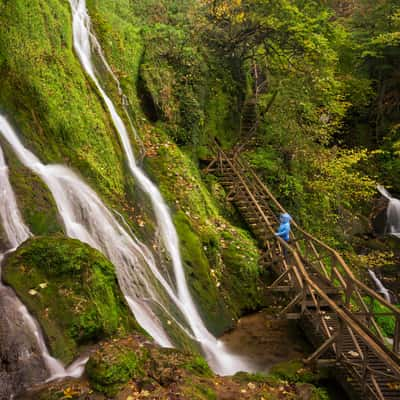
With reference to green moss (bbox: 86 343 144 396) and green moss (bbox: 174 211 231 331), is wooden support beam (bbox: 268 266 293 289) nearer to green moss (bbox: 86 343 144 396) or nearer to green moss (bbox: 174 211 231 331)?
green moss (bbox: 174 211 231 331)

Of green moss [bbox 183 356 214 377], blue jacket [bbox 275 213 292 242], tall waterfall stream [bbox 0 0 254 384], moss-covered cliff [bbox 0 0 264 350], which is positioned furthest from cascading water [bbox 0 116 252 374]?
blue jacket [bbox 275 213 292 242]

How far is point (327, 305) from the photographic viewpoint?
380 inches

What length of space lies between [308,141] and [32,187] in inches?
495

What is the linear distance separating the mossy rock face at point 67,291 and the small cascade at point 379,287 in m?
12.4

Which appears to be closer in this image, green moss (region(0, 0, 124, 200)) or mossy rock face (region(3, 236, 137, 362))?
mossy rock face (region(3, 236, 137, 362))

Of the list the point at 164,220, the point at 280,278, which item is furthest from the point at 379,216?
the point at 164,220

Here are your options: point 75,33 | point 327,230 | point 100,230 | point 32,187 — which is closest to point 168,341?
point 100,230

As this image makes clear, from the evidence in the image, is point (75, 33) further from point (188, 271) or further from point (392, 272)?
point (392, 272)

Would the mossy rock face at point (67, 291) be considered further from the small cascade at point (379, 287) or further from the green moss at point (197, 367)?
the small cascade at point (379, 287)

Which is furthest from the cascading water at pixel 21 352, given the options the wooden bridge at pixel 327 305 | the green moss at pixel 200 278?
the wooden bridge at pixel 327 305

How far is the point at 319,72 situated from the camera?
15867 millimetres

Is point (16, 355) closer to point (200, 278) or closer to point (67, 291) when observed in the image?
point (67, 291)

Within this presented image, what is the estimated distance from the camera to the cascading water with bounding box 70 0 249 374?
7.83m

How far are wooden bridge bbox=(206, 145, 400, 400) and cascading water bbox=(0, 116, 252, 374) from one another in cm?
188
